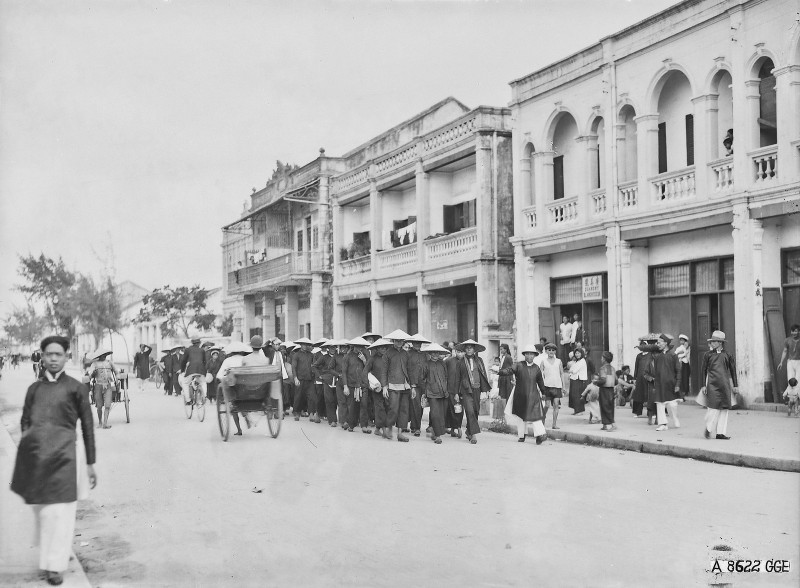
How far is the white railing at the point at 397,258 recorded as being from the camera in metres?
30.0

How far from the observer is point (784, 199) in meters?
16.7

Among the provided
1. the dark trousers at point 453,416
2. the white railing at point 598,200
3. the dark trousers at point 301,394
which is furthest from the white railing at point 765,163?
the dark trousers at point 301,394

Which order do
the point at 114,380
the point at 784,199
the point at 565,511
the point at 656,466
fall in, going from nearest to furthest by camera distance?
the point at 565,511
the point at 656,466
the point at 784,199
the point at 114,380

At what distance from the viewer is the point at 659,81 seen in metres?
20.0

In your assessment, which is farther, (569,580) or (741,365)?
(741,365)

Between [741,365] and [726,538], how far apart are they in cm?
1080

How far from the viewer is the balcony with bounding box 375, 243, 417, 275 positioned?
30.0 m

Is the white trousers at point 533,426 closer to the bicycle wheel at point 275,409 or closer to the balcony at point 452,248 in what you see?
the bicycle wheel at point 275,409

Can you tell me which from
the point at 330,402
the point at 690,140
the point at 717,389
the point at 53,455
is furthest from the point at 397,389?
the point at 53,455

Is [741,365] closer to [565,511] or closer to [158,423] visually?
[565,511]

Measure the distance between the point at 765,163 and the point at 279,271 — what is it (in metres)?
25.6

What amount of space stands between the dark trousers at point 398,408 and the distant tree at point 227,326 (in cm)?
3587

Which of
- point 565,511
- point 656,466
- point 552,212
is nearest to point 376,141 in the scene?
point 552,212

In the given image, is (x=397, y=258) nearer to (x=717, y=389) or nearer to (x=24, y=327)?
(x=24, y=327)
